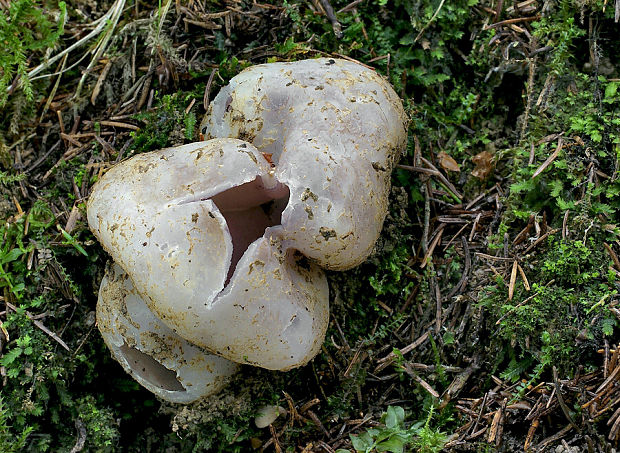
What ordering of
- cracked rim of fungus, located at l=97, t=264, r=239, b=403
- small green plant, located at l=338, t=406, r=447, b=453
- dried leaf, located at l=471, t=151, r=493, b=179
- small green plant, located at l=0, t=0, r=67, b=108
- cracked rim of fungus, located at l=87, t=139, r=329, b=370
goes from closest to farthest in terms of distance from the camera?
cracked rim of fungus, located at l=87, t=139, r=329, b=370, small green plant, located at l=338, t=406, r=447, b=453, cracked rim of fungus, located at l=97, t=264, r=239, b=403, small green plant, located at l=0, t=0, r=67, b=108, dried leaf, located at l=471, t=151, r=493, b=179

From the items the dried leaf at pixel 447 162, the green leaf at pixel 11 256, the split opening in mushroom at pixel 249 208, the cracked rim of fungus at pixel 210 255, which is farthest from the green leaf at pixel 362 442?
the green leaf at pixel 11 256

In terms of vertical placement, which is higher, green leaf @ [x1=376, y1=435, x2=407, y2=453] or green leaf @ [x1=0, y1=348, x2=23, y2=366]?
green leaf @ [x1=0, y1=348, x2=23, y2=366]

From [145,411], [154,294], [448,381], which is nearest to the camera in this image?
[154,294]

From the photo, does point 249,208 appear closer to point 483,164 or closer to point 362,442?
point 362,442

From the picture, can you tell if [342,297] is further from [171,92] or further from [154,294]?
[171,92]

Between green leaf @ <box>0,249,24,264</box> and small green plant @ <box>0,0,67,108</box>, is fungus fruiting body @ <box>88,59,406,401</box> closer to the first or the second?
green leaf @ <box>0,249,24,264</box>

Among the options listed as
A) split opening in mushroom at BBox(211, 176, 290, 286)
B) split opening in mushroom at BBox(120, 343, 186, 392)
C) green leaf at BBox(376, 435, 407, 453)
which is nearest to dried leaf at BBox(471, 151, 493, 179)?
split opening in mushroom at BBox(211, 176, 290, 286)

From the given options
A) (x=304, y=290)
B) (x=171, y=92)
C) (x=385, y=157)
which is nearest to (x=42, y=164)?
(x=171, y=92)
